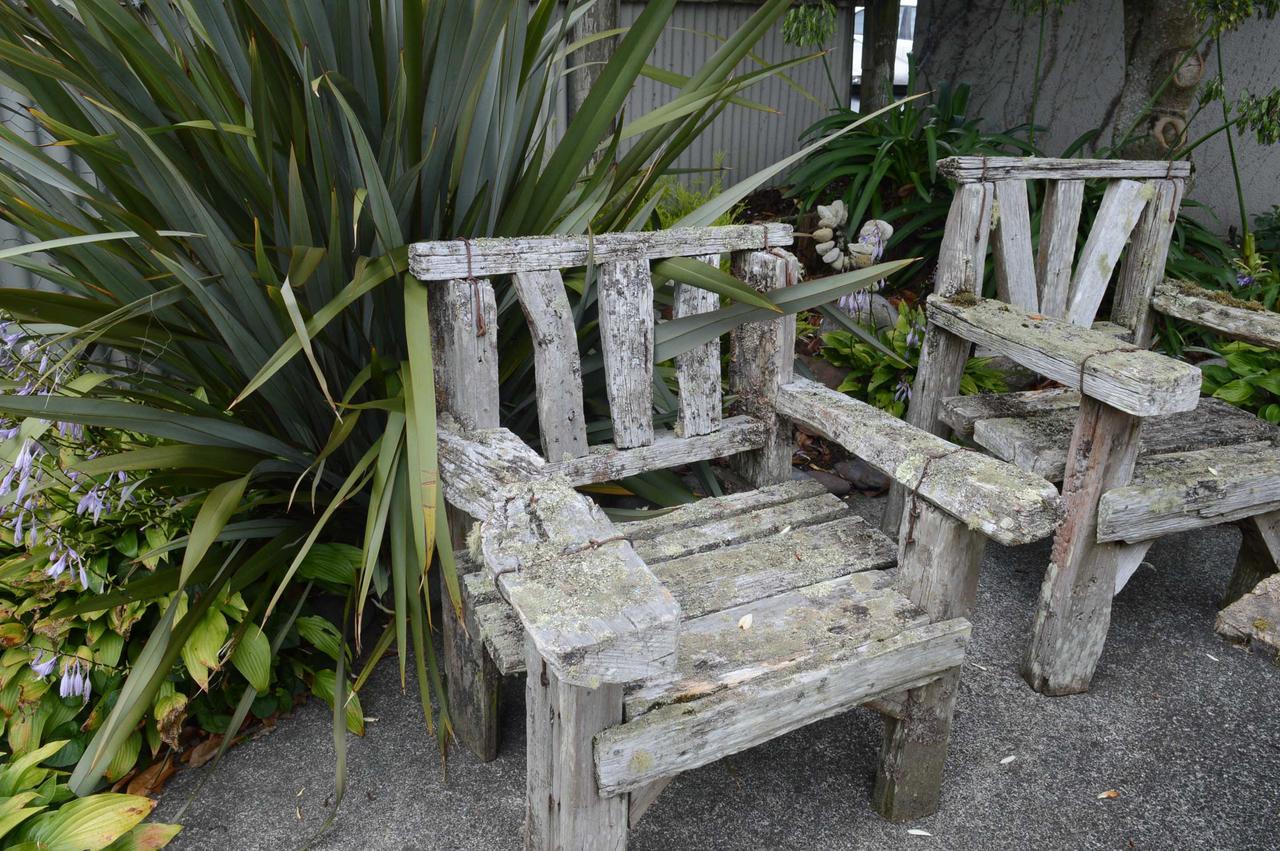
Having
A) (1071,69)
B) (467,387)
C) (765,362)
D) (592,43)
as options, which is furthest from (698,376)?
(1071,69)

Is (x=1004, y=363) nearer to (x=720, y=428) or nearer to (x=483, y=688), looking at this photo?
(x=720, y=428)

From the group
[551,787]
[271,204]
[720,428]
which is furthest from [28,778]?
[720,428]

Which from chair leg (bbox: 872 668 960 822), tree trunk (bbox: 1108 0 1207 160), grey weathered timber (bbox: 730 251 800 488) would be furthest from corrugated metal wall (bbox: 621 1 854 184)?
chair leg (bbox: 872 668 960 822)

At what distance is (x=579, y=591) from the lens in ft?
3.73

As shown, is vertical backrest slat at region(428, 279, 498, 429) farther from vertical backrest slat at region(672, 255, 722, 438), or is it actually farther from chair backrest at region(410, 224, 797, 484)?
vertical backrest slat at region(672, 255, 722, 438)

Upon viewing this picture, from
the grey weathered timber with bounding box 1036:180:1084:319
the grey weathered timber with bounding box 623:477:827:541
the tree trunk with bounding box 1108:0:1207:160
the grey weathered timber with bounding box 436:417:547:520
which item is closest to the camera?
the grey weathered timber with bounding box 436:417:547:520

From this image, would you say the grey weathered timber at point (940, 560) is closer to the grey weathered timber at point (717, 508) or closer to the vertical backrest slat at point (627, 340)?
the grey weathered timber at point (717, 508)

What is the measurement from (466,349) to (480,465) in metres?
0.23

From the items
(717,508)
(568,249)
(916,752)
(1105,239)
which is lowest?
(916,752)

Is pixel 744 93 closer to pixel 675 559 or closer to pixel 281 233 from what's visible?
pixel 281 233

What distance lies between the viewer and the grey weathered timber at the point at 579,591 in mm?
1067

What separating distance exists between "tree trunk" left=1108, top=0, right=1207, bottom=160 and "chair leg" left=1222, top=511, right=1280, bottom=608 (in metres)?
1.79

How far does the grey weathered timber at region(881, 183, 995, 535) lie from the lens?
2492 millimetres

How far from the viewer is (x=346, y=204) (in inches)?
73.9
